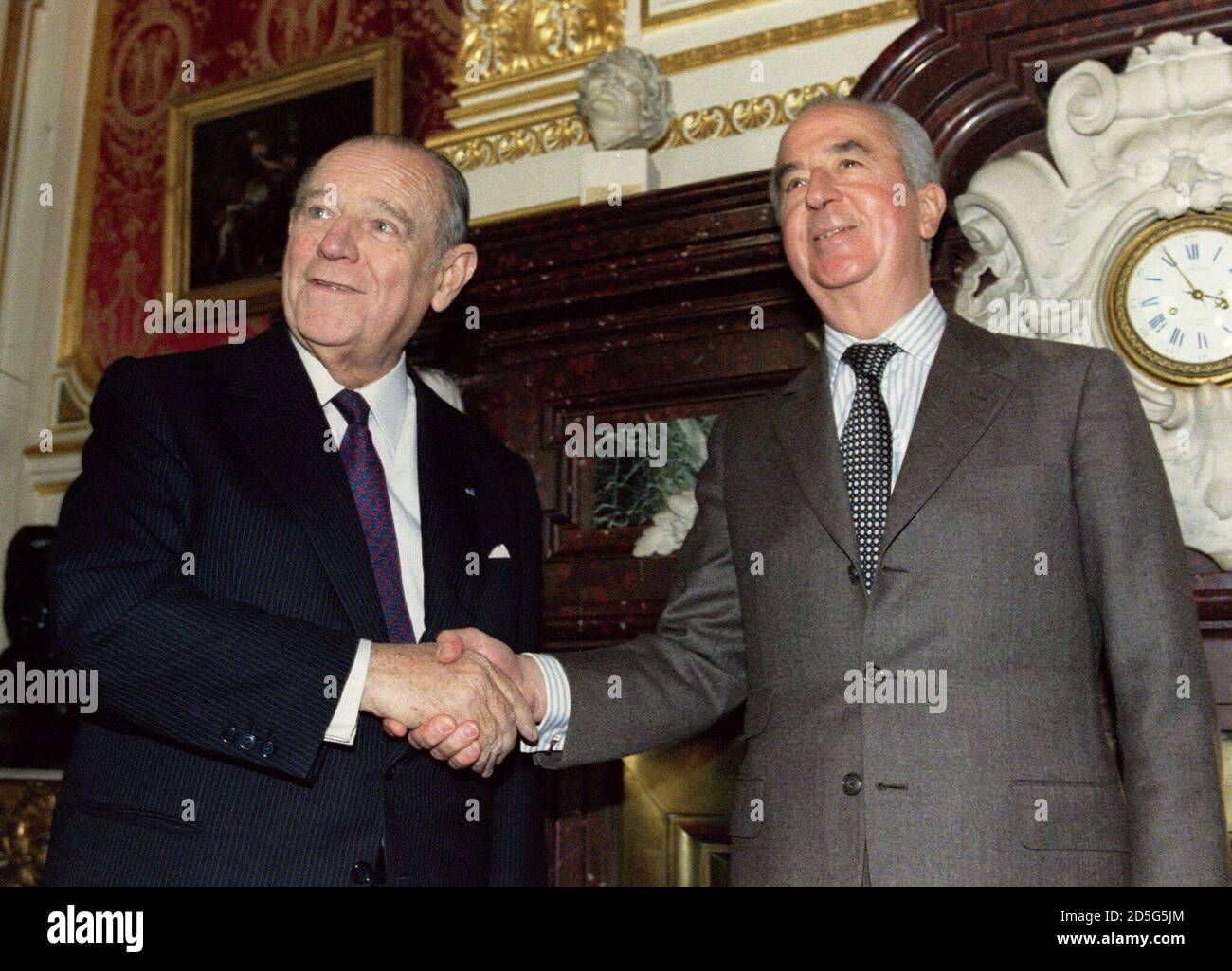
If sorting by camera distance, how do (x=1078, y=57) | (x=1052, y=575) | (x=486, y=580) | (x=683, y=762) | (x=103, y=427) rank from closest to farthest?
(x=1052, y=575) → (x=103, y=427) → (x=486, y=580) → (x=1078, y=57) → (x=683, y=762)

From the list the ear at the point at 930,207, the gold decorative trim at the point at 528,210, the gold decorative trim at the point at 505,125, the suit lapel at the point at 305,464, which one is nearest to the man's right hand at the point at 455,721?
the suit lapel at the point at 305,464

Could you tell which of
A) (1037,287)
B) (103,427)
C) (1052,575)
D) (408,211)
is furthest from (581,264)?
(1052,575)

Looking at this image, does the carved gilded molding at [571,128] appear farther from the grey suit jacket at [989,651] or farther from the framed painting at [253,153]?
the grey suit jacket at [989,651]

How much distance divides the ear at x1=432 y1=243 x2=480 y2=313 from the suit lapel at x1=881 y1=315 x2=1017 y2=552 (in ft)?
3.16

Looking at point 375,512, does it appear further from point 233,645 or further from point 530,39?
point 530,39

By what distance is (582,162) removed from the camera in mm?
3457

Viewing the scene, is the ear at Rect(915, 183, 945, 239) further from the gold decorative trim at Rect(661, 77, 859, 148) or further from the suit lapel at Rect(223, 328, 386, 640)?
the suit lapel at Rect(223, 328, 386, 640)

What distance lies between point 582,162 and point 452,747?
1820 millimetres

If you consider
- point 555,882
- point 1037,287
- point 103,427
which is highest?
point 1037,287
